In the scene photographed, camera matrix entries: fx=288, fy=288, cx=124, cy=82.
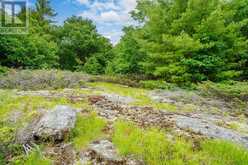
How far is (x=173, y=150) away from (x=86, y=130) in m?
1.20

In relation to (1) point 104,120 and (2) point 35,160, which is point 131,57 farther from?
(2) point 35,160

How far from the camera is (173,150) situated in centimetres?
340

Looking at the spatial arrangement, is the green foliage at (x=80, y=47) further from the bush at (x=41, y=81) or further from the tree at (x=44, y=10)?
the bush at (x=41, y=81)

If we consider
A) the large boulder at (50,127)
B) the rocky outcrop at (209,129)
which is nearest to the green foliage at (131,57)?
the rocky outcrop at (209,129)

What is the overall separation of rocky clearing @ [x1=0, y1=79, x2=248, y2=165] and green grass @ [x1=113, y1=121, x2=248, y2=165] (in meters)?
0.07

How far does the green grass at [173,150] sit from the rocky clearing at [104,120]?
0.07m

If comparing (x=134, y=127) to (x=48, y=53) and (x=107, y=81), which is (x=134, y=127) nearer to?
(x=107, y=81)

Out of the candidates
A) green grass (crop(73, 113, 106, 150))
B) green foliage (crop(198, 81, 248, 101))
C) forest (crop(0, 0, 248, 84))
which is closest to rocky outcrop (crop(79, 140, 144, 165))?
green grass (crop(73, 113, 106, 150))

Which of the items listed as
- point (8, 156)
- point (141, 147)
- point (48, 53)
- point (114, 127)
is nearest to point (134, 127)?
point (114, 127)

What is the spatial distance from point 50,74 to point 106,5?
5207 millimetres

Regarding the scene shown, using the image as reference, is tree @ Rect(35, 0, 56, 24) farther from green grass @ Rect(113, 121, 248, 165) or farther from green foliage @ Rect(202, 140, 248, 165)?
green foliage @ Rect(202, 140, 248, 165)

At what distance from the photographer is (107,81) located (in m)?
8.91

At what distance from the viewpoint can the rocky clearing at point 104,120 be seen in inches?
133

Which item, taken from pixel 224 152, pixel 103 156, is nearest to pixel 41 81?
pixel 103 156
